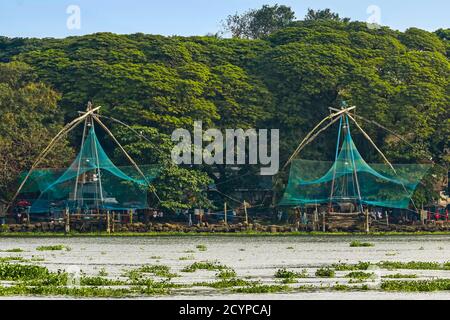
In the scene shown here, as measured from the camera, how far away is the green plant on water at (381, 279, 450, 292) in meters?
28.4

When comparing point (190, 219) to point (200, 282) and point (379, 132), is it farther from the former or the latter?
point (200, 282)

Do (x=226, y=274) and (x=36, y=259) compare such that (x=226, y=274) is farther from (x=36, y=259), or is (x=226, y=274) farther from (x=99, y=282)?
(x=36, y=259)

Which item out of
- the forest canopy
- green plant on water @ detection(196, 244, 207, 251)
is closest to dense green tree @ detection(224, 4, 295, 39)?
the forest canopy

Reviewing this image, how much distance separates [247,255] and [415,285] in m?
17.8

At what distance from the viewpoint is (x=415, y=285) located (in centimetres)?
2906

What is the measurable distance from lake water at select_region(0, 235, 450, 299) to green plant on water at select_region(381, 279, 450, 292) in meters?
0.66

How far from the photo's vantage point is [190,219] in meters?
69.9

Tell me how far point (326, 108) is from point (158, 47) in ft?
42.6

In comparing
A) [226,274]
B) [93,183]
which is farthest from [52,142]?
[226,274]

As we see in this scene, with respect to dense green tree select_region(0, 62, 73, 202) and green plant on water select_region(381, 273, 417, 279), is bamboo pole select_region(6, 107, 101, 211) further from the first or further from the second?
green plant on water select_region(381, 273, 417, 279)

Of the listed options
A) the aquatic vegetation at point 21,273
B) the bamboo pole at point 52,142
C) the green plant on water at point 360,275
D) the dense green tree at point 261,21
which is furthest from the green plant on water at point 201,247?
the dense green tree at point 261,21

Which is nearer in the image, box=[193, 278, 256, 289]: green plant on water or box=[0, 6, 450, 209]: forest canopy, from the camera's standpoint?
box=[193, 278, 256, 289]: green plant on water

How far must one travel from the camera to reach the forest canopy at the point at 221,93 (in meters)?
71.4
